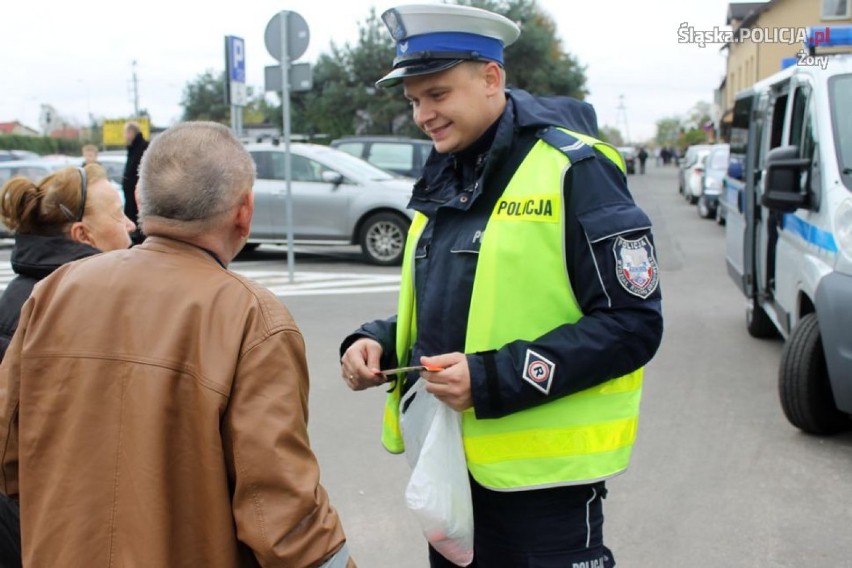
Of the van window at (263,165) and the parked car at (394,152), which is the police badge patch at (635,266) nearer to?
the van window at (263,165)

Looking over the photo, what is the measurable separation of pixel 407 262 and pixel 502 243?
1.40 feet

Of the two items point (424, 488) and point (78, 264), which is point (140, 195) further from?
point (424, 488)

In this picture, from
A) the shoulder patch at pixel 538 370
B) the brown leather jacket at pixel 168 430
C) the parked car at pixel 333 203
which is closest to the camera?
the brown leather jacket at pixel 168 430

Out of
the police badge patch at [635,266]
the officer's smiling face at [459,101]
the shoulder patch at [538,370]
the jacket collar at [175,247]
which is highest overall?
the officer's smiling face at [459,101]

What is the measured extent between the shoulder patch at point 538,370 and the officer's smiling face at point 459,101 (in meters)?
0.58

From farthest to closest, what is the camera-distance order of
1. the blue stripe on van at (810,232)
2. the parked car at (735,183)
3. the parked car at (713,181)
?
the parked car at (713,181), the parked car at (735,183), the blue stripe on van at (810,232)

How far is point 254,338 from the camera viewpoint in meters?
1.78

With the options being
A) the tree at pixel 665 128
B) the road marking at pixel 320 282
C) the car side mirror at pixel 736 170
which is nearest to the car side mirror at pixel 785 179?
the car side mirror at pixel 736 170

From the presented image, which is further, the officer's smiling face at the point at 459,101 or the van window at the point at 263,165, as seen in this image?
the van window at the point at 263,165

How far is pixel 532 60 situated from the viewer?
42719 millimetres

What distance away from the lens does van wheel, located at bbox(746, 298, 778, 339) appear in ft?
24.2

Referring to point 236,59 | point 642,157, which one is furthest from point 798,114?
point 642,157

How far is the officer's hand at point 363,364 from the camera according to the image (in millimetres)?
2348

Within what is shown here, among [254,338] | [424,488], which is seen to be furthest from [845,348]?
[254,338]
